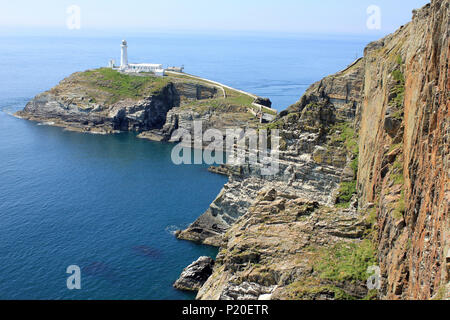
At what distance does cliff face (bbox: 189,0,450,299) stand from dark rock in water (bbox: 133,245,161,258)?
34.7 ft

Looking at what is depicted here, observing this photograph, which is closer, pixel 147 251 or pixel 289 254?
pixel 289 254

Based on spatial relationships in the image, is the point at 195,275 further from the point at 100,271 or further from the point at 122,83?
the point at 122,83

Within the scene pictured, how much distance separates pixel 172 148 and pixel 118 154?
12.1 metres

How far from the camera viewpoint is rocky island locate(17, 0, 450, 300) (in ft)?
67.4

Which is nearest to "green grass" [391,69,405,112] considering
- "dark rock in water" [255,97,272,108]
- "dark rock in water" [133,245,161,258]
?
"dark rock in water" [133,245,161,258]

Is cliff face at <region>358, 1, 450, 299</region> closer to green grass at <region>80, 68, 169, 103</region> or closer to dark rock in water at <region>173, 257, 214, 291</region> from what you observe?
→ dark rock in water at <region>173, 257, 214, 291</region>

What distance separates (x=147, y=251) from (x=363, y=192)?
27.3 metres

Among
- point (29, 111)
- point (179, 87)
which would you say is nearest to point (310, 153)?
point (179, 87)

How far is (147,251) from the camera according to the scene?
5472cm

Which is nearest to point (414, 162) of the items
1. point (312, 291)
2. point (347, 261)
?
point (347, 261)

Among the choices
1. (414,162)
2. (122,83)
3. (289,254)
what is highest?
(122,83)

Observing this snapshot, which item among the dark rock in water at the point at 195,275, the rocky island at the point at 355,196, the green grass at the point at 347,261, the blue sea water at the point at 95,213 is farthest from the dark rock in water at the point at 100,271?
the green grass at the point at 347,261

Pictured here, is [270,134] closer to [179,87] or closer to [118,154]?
[118,154]
